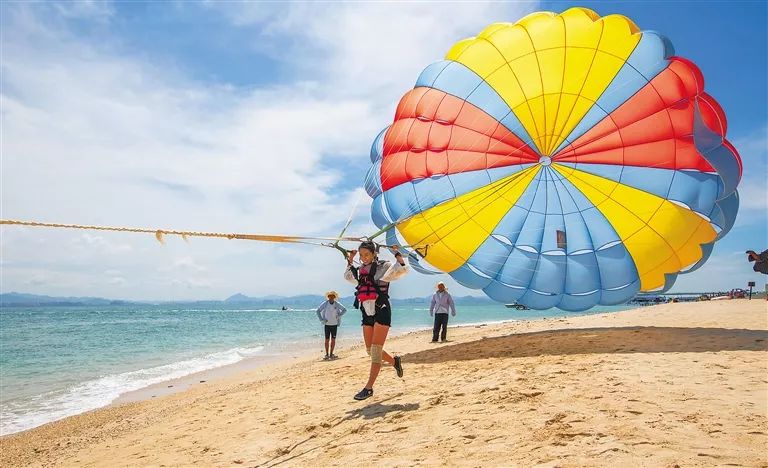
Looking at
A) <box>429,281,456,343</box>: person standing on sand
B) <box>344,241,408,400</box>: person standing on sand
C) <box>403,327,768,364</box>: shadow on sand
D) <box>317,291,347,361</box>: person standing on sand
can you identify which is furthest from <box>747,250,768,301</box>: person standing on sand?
<box>317,291,347,361</box>: person standing on sand

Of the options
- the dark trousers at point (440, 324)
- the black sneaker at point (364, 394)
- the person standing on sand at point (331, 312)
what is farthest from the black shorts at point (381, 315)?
the dark trousers at point (440, 324)

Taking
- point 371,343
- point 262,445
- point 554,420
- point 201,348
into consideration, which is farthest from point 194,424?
point 201,348

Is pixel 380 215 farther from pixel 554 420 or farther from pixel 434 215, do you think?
pixel 554 420

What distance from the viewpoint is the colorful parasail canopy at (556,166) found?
8188 mm

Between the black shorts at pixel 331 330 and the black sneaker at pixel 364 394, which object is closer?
the black sneaker at pixel 364 394

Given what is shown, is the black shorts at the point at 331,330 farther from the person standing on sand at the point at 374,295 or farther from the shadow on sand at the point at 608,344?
the person standing on sand at the point at 374,295

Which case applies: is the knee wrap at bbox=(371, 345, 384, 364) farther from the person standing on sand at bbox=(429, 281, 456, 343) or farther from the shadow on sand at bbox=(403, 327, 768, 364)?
the person standing on sand at bbox=(429, 281, 456, 343)

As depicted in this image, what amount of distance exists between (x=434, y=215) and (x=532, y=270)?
2.05m

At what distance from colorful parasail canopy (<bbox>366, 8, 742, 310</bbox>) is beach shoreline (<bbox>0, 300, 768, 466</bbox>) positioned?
1.37 meters

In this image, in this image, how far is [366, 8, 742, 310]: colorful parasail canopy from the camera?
8188 millimetres

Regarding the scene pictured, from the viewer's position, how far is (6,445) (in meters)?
6.79

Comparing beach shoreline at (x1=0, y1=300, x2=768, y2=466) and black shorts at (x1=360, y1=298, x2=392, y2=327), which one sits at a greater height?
black shorts at (x1=360, y1=298, x2=392, y2=327)

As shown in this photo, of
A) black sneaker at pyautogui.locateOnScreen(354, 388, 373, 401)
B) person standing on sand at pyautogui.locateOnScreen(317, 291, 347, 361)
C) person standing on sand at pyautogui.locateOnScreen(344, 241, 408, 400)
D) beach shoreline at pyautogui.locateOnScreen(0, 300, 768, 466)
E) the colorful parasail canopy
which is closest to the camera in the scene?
beach shoreline at pyautogui.locateOnScreen(0, 300, 768, 466)

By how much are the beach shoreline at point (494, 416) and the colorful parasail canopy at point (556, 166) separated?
1.37 meters
